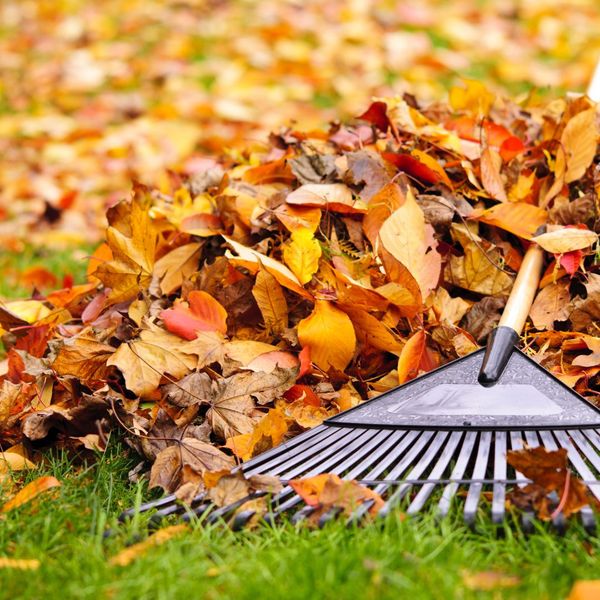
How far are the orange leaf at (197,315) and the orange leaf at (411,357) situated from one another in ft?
1.33

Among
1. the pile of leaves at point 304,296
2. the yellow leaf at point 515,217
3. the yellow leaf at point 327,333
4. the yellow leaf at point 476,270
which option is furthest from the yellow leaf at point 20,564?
the yellow leaf at point 515,217

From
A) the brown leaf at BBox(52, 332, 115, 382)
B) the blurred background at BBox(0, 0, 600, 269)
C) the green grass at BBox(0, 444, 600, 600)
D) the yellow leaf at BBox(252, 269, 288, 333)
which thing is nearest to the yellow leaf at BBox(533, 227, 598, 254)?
the yellow leaf at BBox(252, 269, 288, 333)

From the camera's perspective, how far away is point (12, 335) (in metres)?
2.14

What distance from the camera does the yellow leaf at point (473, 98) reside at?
7.98 feet

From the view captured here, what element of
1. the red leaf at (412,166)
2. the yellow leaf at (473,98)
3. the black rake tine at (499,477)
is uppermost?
the yellow leaf at (473,98)

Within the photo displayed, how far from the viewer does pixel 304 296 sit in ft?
5.97

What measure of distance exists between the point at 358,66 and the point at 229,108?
2.71 feet

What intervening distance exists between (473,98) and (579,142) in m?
0.51

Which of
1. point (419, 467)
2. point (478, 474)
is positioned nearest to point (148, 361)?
point (419, 467)

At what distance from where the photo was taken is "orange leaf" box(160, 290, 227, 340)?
184cm

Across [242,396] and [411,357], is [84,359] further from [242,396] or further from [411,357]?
[411,357]

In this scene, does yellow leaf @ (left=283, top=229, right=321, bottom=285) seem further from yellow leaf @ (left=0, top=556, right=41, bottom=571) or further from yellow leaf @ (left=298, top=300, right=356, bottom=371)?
yellow leaf @ (left=0, top=556, right=41, bottom=571)

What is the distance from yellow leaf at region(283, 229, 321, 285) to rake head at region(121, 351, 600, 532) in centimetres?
34

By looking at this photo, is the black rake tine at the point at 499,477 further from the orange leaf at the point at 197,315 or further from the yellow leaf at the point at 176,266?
the yellow leaf at the point at 176,266
